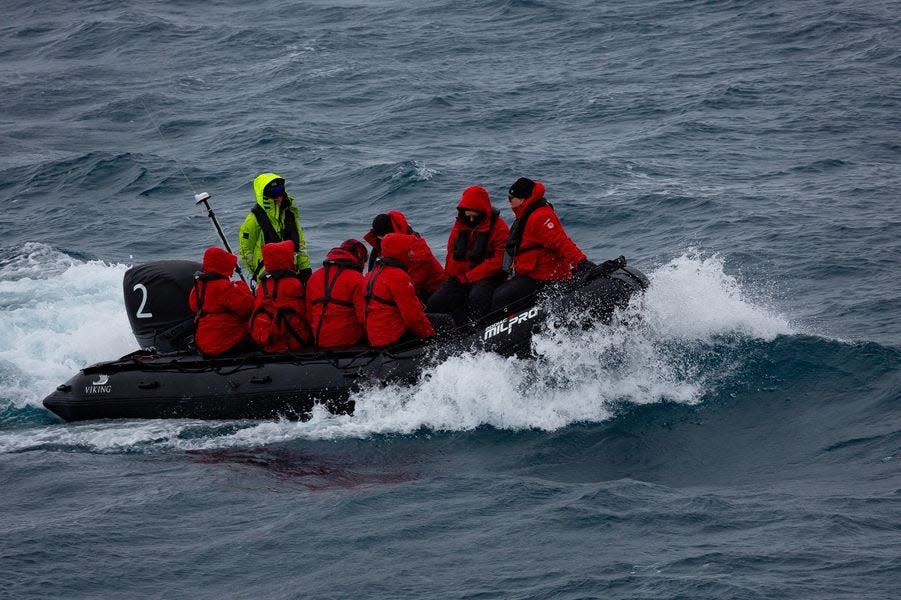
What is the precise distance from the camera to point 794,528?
24.3 ft

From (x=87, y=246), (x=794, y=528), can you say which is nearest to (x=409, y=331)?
(x=794, y=528)

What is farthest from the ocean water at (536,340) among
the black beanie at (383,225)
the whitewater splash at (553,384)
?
the black beanie at (383,225)

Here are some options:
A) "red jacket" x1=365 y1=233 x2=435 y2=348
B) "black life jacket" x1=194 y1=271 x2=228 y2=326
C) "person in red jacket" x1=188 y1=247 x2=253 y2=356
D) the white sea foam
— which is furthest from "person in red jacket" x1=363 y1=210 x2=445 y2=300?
the white sea foam

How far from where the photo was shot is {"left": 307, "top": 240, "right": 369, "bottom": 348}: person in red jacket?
1015cm

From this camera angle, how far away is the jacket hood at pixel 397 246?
32.4 ft

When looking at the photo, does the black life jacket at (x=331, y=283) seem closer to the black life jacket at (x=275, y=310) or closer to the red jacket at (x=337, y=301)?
the red jacket at (x=337, y=301)

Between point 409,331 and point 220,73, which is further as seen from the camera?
point 220,73

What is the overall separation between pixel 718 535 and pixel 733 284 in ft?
17.3

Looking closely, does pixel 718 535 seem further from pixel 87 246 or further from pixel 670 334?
pixel 87 246

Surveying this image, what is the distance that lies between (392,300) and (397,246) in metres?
0.51

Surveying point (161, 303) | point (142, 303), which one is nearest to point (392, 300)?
point (161, 303)

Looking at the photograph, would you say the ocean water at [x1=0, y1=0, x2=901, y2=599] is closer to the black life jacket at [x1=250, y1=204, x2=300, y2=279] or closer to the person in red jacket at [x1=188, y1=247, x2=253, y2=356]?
the person in red jacket at [x1=188, y1=247, x2=253, y2=356]

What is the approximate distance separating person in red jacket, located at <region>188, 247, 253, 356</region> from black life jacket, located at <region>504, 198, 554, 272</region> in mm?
2502

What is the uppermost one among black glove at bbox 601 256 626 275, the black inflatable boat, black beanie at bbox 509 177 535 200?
black beanie at bbox 509 177 535 200
